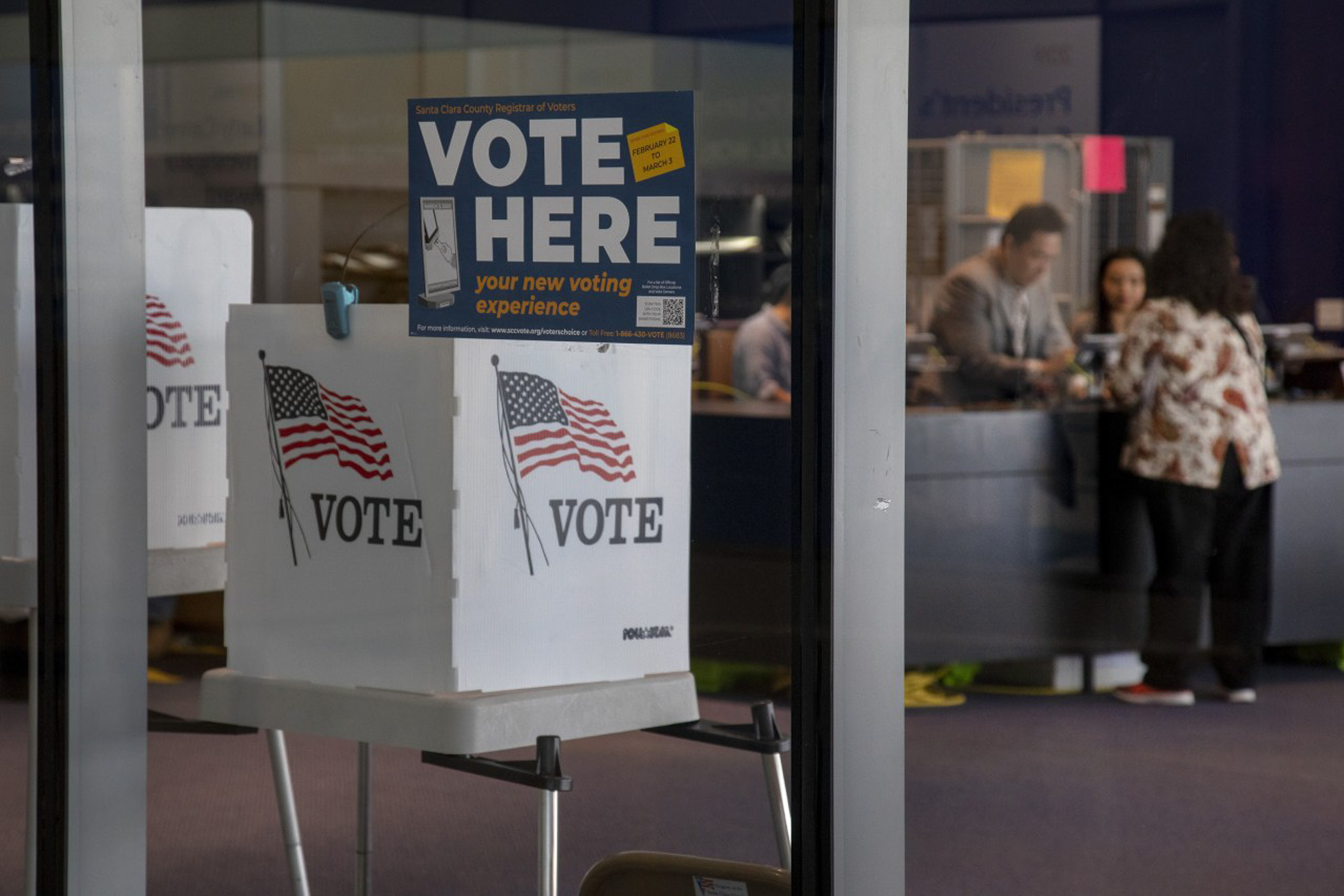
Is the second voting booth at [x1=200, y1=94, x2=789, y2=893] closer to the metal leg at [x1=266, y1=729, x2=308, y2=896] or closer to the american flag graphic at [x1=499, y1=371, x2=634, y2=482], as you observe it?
the american flag graphic at [x1=499, y1=371, x2=634, y2=482]

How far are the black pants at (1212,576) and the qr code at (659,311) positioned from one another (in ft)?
12.3

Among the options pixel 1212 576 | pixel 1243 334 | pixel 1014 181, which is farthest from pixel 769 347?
pixel 1014 181

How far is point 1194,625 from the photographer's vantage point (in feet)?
17.1

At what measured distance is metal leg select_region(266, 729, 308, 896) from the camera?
2.48 metres

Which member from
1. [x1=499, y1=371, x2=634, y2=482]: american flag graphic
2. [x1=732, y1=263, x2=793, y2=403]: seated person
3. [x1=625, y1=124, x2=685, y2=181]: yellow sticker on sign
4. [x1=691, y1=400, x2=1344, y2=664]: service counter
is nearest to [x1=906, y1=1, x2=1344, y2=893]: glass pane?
[x1=691, y1=400, x2=1344, y2=664]: service counter

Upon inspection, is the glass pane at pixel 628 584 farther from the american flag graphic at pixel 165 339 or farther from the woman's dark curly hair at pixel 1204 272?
the woman's dark curly hair at pixel 1204 272

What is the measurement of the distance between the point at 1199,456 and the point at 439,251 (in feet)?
12.2

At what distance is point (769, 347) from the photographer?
13.0ft

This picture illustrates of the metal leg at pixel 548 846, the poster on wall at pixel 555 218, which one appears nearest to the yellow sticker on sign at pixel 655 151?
the poster on wall at pixel 555 218

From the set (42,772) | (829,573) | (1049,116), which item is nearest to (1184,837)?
(829,573)

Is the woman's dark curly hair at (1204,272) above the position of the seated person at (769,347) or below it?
above

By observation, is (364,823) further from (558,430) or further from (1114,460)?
(1114,460)

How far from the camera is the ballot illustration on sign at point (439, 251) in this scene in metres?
1.75

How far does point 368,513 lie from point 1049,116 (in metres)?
5.62
